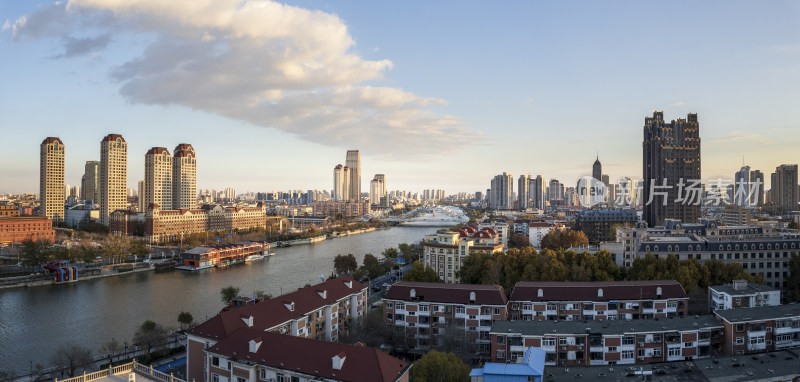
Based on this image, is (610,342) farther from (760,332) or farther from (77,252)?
(77,252)

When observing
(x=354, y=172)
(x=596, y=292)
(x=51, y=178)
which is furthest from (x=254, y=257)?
(x=354, y=172)

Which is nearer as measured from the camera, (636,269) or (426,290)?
(426,290)

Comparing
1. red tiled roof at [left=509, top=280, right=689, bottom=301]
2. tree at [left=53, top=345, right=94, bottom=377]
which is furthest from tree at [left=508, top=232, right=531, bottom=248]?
tree at [left=53, top=345, right=94, bottom=377]

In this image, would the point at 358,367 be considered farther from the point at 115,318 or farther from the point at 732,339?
the point at 115,318

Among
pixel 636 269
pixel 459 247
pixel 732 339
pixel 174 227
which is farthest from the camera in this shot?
pixel 174 227

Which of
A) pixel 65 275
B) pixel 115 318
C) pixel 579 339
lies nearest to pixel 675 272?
pixel 579 339

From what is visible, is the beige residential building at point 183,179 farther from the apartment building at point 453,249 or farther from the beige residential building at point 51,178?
the apartment building at point 453,249

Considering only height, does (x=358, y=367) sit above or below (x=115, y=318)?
above

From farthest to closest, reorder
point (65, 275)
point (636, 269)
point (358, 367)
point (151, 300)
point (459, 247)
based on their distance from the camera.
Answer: point (65, 275), point (459, 247), point (151, 300), point (636, 269), point (358, 367)
